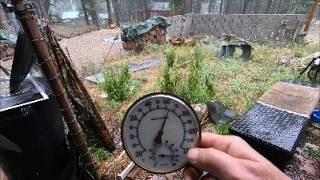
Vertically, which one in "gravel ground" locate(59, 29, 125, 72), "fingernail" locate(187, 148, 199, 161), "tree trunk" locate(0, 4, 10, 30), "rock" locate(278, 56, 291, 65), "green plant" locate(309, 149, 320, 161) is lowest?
"gravel ground" locate(59, 29, 125, 72)

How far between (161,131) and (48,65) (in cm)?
145

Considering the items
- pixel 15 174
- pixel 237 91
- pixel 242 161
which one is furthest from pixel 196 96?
pixel 242 161

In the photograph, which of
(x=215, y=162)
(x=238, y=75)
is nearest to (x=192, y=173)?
(x=215, y=162)

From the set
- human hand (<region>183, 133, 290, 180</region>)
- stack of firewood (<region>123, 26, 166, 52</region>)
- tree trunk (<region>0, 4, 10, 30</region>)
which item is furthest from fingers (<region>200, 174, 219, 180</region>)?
tree trunk (<region>0, 4, 10, 30</region>)

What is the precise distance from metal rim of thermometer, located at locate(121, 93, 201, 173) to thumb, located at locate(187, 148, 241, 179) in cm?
9

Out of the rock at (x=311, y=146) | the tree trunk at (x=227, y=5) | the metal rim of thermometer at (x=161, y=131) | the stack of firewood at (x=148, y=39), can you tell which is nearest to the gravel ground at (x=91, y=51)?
the stack of firewood at (x=148, y=39)

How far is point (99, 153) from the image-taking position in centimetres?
345

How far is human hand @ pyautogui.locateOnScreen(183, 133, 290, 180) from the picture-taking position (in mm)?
1164

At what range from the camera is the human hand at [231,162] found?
116 cm

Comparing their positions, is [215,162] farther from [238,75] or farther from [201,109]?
[238,75]

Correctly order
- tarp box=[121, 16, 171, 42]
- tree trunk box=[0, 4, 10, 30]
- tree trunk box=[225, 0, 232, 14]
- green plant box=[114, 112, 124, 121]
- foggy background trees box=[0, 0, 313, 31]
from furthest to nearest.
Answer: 1. tree trunk box=[225, 0, 232, 14]
2. foggy background trees box=[0, 0, 313, 31]
3. tree trunk box=[0, 4, 10, 30]
4. tarp box=[121, 16, 171, 42]
5. green plant box=[114, 112, 124, 121]

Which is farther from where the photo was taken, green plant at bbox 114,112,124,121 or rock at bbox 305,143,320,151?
green plant at bbox 114,112,124,121

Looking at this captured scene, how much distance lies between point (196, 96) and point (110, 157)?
2.22 m

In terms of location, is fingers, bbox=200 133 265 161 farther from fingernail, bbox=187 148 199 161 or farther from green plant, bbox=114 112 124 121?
green plant, bbox=114 112 124 121
